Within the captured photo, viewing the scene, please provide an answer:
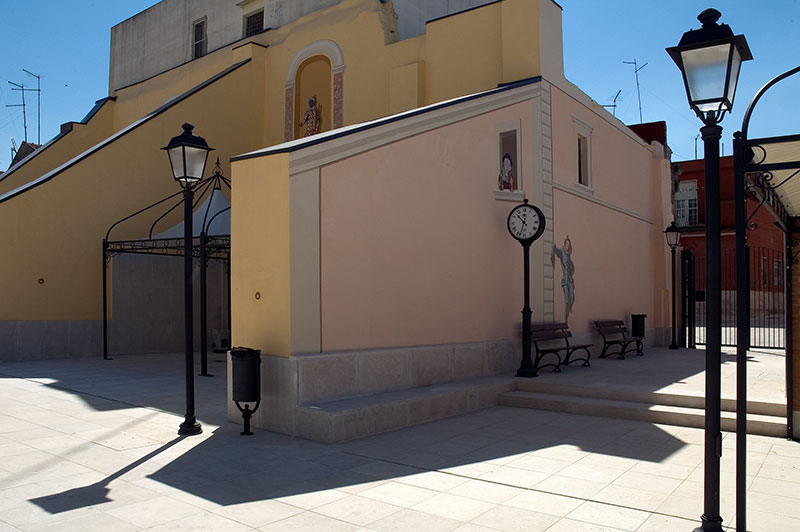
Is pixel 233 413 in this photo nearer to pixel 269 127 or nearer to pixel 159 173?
pixel 159 173

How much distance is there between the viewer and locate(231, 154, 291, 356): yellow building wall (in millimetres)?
7902

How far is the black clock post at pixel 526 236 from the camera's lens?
11.1 meters

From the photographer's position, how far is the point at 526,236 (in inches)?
447

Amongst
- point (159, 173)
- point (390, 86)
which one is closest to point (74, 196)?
point (159, 173)

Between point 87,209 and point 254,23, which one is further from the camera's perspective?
point 254,23

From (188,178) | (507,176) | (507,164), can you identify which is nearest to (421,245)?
(507,176)

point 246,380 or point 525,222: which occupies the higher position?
point 525,222

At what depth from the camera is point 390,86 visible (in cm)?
1595

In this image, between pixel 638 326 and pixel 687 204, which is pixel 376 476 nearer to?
pixel 638 326

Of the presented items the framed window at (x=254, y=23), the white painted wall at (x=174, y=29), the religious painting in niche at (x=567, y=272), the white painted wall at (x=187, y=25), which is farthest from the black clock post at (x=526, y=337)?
the framed window at (x=254, y=23)

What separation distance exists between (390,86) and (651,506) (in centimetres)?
1265

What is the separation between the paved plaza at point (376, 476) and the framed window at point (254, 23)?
14850 millimetres

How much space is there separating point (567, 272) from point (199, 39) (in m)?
15.8

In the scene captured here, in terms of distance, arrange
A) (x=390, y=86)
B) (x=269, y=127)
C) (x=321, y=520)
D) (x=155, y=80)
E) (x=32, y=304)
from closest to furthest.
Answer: (x=321, y=520) < (x=32, y=304) < (x=390, y=86) < (x=269, y=127) < (x=155, y=80)
